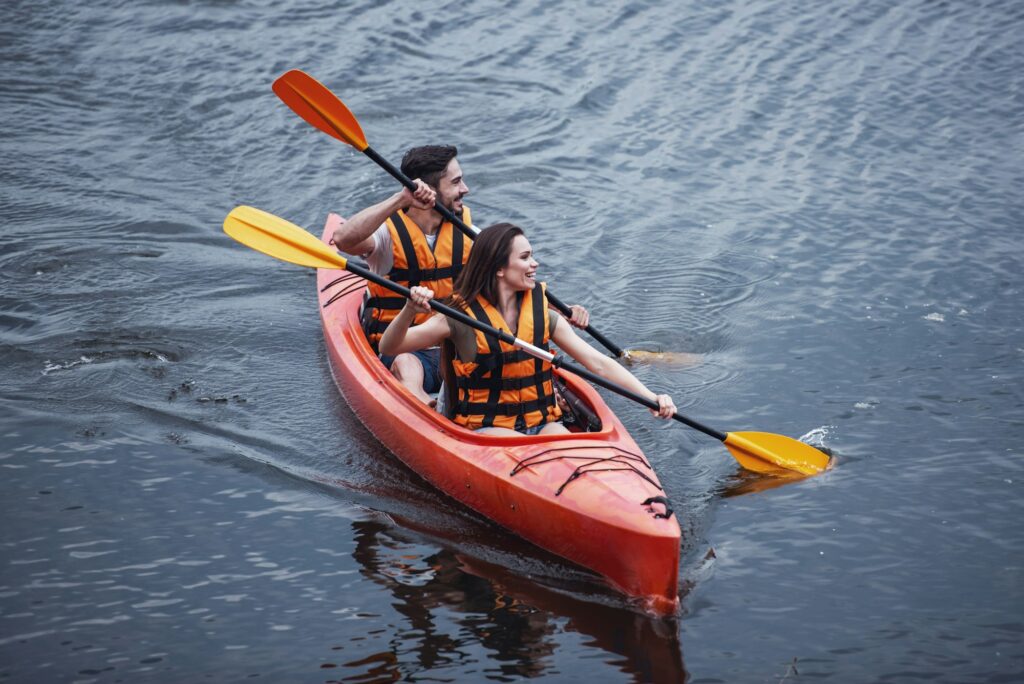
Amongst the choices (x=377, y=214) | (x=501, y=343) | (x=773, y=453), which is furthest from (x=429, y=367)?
(x=773, y=453)

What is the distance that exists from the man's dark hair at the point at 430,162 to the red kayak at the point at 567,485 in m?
1.02

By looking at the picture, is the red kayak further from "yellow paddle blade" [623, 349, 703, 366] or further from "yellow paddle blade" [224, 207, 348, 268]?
"yellow paddle blade" [623, 349, 703, 366]

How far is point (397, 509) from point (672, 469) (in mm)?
1378

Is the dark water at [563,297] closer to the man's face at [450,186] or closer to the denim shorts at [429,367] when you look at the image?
the denim shorts at [429,367]

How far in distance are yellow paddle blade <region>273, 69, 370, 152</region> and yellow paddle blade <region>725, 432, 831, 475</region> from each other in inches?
98.2

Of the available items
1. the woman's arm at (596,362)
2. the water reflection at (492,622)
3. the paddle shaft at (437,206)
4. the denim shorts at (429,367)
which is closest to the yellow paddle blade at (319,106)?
the paddle shaft at (437,206)

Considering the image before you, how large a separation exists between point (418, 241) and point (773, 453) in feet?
6.68

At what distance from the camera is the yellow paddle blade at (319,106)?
19.3 ft

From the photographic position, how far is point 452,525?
5.00 meters

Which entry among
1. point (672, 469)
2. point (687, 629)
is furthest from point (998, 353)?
point (687, 629)

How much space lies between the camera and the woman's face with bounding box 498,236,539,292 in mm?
4582

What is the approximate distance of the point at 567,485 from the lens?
4.50 metres

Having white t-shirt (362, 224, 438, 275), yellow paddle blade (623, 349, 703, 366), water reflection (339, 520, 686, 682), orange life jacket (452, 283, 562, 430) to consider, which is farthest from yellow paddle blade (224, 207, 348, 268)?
yellow paddle blade (623, 349, 703, 366)

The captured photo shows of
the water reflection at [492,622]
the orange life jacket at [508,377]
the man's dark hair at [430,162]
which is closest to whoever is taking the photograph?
the water reflection at [492,622]
